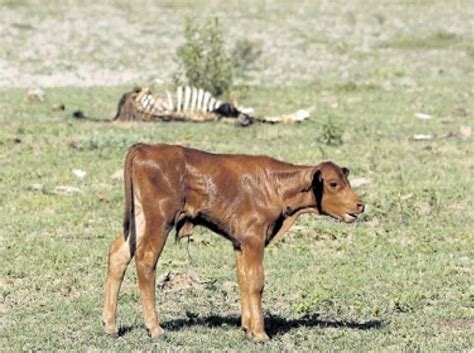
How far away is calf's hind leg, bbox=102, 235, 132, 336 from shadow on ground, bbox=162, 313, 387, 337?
563 millimetres

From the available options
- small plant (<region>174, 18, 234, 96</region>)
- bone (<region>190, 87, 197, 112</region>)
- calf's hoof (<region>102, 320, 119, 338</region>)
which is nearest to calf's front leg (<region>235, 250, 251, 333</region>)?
calf's hoof (<region>102, 320, 119, 338</region>)

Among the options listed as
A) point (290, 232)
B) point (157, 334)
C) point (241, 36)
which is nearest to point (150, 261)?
point (157, 334)

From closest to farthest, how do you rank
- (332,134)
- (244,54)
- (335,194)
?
(335,194), (332,134), (244,54)

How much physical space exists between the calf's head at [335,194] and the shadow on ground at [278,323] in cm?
114

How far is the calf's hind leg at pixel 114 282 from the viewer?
9570 millimetres

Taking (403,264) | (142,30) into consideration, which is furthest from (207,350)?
(142,30)

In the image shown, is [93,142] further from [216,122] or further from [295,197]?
[295,197]

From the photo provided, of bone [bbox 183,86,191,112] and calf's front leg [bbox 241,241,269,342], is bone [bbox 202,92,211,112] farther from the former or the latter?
calf's front leg [bbox 241,241,269,342]

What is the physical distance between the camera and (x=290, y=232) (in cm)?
1399

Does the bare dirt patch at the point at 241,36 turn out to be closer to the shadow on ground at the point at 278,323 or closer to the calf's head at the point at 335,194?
the shadow on ground at the point at 278,323

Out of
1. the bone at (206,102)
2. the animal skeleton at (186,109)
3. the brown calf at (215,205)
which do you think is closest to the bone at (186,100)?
the animal skeleton at (186,109)

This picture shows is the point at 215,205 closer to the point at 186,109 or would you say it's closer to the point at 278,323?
the point at 278,323

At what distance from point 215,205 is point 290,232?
468 centimetres

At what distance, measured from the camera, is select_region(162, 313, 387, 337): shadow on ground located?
33.0ft
